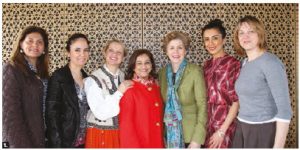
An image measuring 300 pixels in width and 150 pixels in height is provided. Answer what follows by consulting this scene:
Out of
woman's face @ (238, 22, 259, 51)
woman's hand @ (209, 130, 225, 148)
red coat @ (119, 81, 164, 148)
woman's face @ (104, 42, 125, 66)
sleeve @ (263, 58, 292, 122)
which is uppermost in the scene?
woman's face @ (238, 22, 259, 51)

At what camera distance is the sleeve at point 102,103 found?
9.77ft

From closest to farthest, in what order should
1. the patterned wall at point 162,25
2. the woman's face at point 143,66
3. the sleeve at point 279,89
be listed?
the sleeve at point 279,89, the woman's face at point 143,66, the patterned wall at point 162,25

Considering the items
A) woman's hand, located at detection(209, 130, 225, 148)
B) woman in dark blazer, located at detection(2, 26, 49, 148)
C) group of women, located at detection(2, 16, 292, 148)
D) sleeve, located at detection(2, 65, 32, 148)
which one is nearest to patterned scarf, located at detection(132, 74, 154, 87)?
group of women, located at detection(2, 16, 292, 148)

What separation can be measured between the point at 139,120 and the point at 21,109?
100cm

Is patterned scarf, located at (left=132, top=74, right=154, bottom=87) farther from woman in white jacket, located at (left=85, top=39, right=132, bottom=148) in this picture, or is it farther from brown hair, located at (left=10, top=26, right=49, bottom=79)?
brown hair, located at (left=10, top=26, right=49, bottom=79)

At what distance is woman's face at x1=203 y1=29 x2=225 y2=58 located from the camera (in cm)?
318

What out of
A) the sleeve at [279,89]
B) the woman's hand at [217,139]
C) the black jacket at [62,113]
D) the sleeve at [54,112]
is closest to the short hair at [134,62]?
the black jacket at [62,113]

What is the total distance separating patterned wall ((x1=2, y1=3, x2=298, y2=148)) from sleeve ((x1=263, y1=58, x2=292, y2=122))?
161 centimetres

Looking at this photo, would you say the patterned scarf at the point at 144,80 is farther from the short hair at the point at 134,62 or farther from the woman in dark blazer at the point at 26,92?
the woman in dark blazer at the point at 26,92

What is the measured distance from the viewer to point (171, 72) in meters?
3.20

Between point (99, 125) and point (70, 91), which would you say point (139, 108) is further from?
point (70, 91)

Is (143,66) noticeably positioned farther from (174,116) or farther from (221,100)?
(221,100)

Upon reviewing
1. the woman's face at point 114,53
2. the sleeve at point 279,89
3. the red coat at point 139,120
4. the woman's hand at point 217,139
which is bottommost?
the woman's hand at point 217,139

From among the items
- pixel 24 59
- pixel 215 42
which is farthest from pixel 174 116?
pixel 24 59
